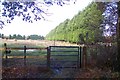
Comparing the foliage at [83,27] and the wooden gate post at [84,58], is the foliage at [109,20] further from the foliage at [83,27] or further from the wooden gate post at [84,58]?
the wooden gate post at [84,58]

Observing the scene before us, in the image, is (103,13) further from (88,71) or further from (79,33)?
(88,71)

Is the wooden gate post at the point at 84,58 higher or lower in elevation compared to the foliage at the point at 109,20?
lower

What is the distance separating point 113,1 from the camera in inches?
265

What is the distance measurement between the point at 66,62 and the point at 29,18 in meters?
1.46

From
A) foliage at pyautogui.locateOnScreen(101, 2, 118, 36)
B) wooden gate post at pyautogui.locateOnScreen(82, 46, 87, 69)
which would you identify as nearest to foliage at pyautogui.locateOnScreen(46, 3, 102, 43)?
foliage at pyautogui.locateOnScreen(101, 2, 118, 36)

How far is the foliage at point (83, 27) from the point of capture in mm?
Result: 6438

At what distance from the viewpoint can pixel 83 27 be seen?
22.0ft

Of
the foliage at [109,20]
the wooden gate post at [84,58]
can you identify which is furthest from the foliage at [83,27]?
the wooden gate post at [84,58]

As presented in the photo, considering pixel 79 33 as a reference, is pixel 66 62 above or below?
below

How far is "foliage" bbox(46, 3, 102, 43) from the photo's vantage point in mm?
6438

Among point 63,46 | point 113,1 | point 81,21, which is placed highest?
point 113,1

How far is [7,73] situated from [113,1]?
9.07 feet

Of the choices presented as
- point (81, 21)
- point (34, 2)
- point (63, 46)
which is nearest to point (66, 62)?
point (63, 46)

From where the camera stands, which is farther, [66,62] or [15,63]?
[66,62]
